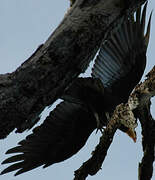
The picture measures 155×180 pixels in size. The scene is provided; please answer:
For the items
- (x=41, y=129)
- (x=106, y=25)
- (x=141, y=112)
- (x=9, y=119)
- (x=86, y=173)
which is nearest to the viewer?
(x=9, y=119)

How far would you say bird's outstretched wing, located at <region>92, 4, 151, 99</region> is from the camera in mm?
6828

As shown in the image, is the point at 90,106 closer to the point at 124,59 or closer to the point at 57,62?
the point at 124,59

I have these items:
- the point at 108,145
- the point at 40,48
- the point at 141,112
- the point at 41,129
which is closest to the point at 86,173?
the point at 108,145

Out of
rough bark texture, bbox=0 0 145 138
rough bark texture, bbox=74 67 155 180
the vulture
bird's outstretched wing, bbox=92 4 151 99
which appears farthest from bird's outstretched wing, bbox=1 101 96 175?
rough bark texture, bbox=0 0 145 138

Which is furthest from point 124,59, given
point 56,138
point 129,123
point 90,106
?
point 129,123

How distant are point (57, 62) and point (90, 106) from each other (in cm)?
436

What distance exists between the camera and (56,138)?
22.9 feet

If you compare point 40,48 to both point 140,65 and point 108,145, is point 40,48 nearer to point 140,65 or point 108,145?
point 108,145

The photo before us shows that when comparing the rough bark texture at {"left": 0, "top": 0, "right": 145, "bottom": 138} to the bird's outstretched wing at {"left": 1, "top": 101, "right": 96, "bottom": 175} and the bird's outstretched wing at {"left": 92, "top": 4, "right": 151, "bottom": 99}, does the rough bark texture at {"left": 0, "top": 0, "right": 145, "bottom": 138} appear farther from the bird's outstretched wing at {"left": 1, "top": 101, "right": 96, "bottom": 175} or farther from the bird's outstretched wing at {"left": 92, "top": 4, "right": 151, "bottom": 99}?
the bird's outstretched wing at {"left": 92, "top": 4, "right": 151, "bottom": 99}

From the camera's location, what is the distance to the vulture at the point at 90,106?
6.59 m

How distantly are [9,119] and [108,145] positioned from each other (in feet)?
3.62

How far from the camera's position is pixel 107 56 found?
6.88 m

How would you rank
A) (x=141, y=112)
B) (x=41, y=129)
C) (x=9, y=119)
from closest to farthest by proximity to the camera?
1. (x=9, y=119)
2. (x=141, y=112)
3. (x=41, y=129)

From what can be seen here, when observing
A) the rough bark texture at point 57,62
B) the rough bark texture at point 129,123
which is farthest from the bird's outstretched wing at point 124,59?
the rough bark texture at point 57,62
